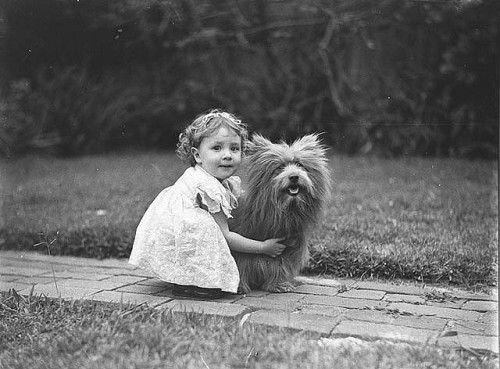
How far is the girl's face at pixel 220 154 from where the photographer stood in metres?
3.40

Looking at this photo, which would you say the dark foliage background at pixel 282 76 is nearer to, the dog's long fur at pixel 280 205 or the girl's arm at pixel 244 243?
the dog's long fur at pixel 280 205

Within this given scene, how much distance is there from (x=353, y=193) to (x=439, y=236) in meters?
1.94

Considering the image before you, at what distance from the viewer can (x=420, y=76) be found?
9023 millimetres

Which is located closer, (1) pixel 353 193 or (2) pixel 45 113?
(1) pixel 353 193


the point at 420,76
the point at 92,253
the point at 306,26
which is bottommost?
the point at 92,253

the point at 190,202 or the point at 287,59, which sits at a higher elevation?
the point at 287,59

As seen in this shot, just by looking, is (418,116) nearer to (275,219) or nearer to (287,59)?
(287,59)

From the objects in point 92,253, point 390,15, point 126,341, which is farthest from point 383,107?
point 126,341

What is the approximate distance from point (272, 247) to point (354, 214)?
189cm

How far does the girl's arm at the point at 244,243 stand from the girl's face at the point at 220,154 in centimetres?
24

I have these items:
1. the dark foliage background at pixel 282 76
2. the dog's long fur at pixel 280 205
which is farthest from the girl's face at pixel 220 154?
the dark foliage background at pixel 282 76

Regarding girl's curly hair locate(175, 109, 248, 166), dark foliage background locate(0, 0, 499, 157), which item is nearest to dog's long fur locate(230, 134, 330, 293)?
girl's curly hair locate(175, 109, 248, 166)

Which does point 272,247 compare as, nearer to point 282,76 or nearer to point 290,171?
point 290,171

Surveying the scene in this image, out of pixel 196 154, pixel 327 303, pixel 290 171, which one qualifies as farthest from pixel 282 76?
pixel 327 303
